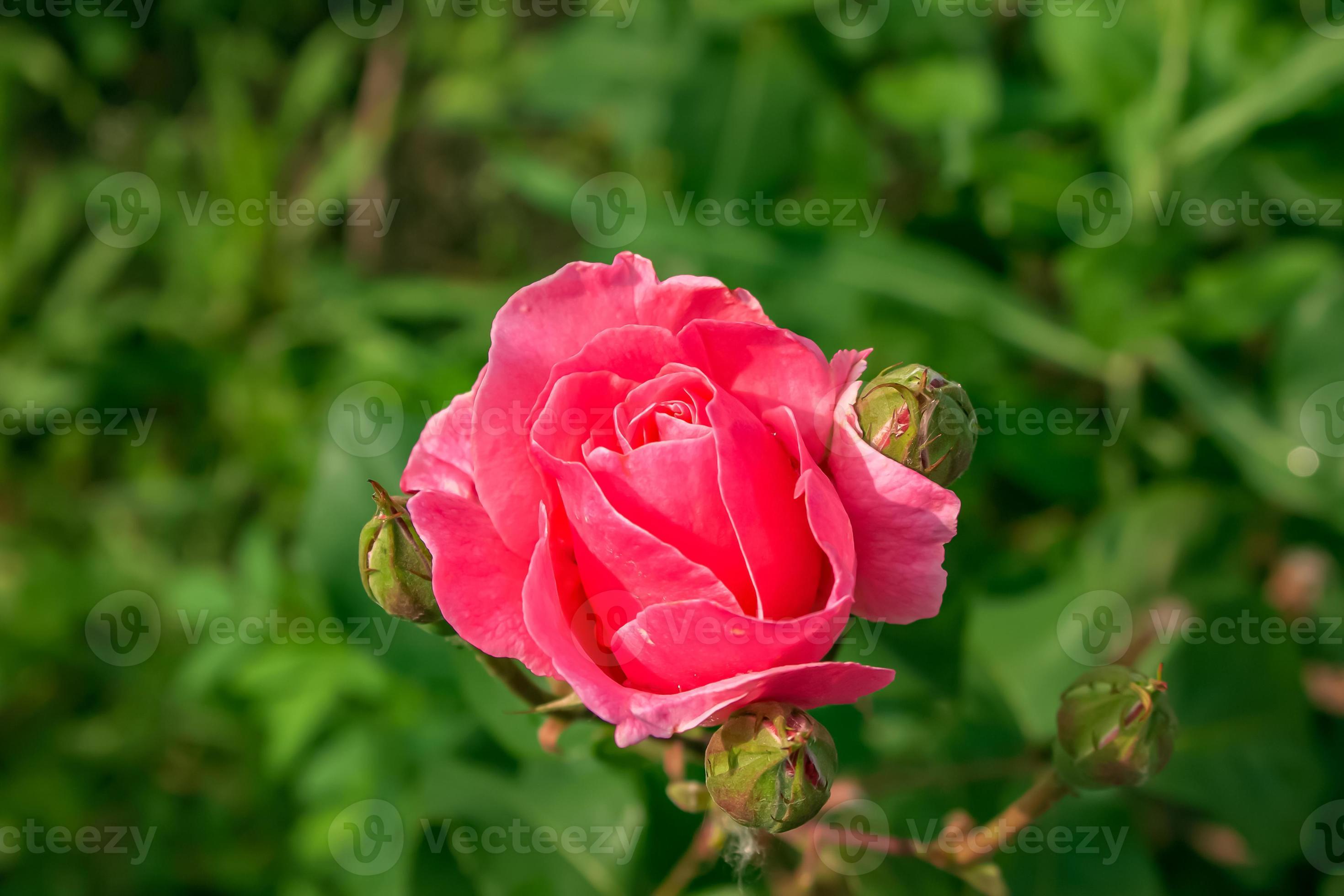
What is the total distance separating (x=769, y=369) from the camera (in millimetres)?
745

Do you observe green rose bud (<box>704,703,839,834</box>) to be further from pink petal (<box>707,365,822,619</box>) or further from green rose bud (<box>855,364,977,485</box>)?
green rose bud (<box>855,364,977,485</box>)

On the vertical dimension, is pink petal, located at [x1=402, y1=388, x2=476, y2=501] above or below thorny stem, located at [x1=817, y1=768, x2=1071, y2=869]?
above

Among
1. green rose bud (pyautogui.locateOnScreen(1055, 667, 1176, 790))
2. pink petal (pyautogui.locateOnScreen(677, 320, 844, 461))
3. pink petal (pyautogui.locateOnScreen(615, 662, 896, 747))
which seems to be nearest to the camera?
pink petal (pyautogui.locateOnScreen(615, 662, 896, 747))

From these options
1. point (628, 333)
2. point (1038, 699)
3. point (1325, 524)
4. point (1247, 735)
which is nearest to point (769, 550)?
point (628, 333)

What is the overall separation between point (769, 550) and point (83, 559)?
268 centimetres

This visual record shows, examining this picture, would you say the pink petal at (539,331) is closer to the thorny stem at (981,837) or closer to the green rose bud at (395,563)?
the green rose bud at (395,563)

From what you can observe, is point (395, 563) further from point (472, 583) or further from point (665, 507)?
point (665, 507)

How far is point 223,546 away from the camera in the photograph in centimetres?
277

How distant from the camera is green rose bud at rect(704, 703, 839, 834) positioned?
68 cm

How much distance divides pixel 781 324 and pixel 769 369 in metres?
1.22

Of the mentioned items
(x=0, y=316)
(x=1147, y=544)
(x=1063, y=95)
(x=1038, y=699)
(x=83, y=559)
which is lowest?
(x=83, y=559)

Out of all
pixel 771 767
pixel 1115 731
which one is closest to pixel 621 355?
pixel 771 767

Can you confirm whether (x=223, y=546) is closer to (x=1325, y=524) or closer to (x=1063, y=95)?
(x=1063, y=95)

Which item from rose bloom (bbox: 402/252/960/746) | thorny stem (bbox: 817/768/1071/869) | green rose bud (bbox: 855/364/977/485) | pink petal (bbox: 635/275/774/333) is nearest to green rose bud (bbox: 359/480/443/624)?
rose bloom (bbox: 402/252/960/746)
